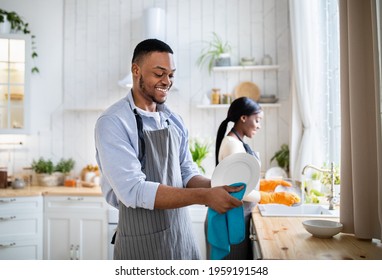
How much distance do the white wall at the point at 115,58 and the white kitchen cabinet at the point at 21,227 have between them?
597 millimetres

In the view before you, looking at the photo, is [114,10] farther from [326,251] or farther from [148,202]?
[326,251]

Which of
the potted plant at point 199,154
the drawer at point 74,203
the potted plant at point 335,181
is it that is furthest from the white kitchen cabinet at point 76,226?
the potted plant at point 335,181

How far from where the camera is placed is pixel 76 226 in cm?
248

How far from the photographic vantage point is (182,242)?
1189 millimetres

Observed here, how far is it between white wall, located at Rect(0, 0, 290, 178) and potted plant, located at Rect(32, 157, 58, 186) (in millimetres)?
134

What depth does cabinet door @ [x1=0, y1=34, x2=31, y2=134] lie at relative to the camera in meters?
2.59

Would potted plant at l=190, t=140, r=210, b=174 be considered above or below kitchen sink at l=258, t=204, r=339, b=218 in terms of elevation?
above

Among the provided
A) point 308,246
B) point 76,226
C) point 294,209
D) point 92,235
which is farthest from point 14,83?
point 308,246

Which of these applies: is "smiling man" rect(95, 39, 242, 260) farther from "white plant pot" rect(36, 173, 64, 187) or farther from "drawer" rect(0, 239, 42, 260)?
"white plant pot" rect(36, 173, 64, 187)

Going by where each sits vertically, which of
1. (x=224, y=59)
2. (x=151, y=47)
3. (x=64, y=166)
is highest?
(x=224, y=59)

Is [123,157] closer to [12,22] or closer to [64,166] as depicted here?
[64,166]

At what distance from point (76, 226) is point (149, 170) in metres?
1.57

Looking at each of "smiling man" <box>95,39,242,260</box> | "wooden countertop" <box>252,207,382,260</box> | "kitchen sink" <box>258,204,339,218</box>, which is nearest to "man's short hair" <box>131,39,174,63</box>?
"smiling man" <box>95,39,242,260</box>
